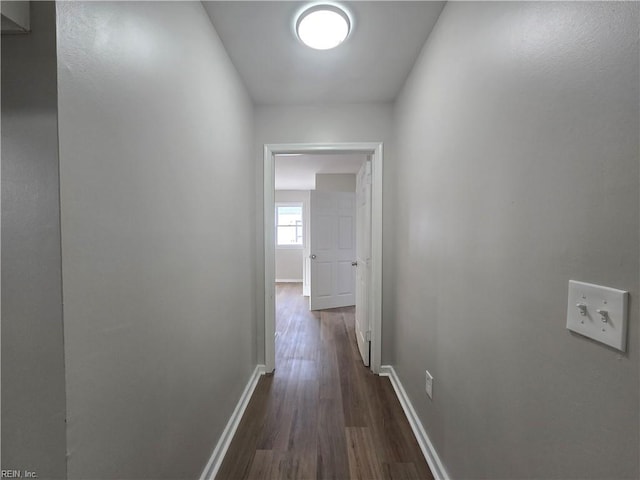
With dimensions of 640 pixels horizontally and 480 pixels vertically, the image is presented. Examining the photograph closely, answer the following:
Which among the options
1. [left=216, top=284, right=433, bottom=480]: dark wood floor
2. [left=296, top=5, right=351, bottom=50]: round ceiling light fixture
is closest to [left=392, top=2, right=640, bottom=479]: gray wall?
[left=216, top=284, right=433, bottom=480]: dark wood floor

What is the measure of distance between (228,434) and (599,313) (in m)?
1.80

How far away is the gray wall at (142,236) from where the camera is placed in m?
0.60

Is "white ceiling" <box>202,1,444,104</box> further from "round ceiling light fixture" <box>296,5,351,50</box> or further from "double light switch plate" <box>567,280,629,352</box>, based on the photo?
"double light switch plate" <box>567,280,629,352</box>

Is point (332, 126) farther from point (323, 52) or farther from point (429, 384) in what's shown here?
point (429, 384)

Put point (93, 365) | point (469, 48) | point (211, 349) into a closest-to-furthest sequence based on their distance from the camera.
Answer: point (93, 365), point (469, 48), point (211, 349)

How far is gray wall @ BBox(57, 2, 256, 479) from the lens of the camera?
23.6 inches

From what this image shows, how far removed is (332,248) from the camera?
418 centimetres

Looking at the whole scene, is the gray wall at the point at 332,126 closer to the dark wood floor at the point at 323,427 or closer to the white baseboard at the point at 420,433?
the white baseboard at the point at 420,433

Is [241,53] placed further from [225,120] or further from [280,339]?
[280,339]

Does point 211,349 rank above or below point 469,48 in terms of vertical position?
below

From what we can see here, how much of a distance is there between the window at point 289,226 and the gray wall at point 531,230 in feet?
16.9

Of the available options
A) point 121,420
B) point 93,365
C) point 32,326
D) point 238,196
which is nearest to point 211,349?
point 121,420

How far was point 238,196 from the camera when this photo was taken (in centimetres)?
181

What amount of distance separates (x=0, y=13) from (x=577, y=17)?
1.25 meters
